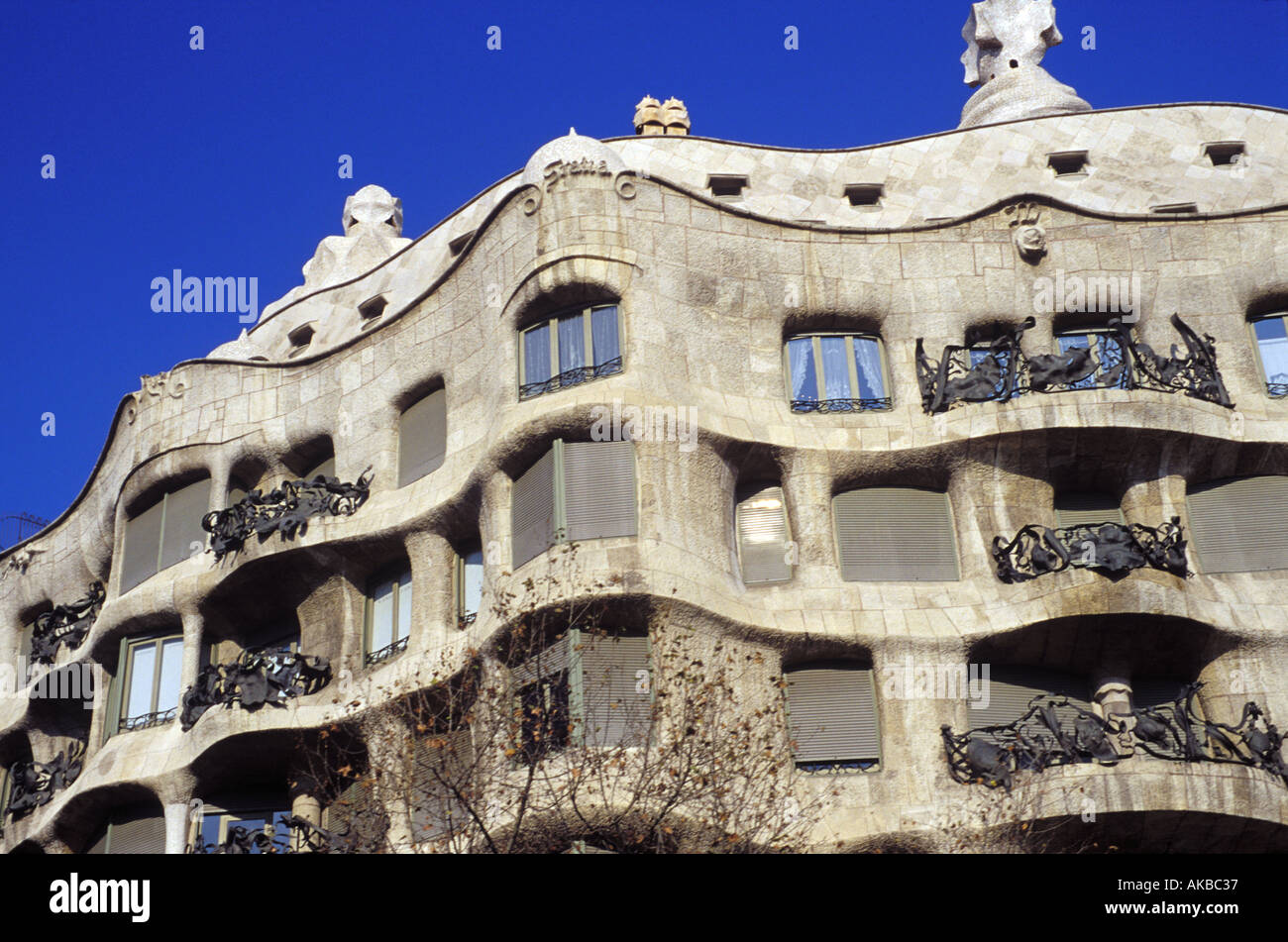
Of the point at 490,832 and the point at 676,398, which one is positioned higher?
the point at 676,398

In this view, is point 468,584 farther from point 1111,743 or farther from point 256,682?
point 1111,743

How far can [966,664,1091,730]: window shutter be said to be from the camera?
2616cm

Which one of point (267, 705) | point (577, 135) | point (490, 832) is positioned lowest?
point (490, 832)

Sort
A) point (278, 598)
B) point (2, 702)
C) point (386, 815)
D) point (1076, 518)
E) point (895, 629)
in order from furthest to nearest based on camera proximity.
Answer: point (2, 702), point (278, 598), point (1076, 518), point (895, 629), point (386, 815)

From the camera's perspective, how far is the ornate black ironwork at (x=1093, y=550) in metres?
26.1

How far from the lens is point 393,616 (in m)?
29.1

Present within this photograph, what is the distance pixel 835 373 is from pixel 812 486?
226cm

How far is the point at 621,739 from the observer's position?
23.4m

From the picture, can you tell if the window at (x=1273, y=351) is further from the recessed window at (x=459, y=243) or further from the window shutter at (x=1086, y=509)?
the recessed window at (x=459, y=243)

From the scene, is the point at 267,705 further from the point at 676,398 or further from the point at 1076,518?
the point at 1076,518

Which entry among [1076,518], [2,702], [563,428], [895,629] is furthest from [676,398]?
[2,702]

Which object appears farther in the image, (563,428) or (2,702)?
(2,702)

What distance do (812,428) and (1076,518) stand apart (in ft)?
13.4

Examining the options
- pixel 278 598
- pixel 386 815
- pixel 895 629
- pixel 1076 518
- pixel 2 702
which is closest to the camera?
pixel 386 815
